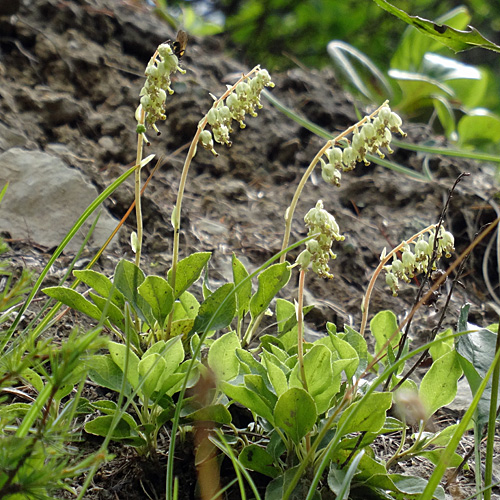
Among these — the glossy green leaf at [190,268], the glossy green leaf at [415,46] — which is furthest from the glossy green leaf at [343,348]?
the glossy green leaf at [415,46]

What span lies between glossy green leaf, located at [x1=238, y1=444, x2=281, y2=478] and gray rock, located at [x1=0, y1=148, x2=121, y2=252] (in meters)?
1.13

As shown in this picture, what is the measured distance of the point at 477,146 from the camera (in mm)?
3506

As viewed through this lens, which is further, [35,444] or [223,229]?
[223,229]

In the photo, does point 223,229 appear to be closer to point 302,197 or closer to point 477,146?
point 302,197

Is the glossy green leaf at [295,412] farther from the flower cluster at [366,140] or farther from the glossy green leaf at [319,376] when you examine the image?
the flower cluster at [366,140]

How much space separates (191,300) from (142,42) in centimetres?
235

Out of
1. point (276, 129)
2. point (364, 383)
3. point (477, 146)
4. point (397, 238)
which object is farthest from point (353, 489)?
point (477, 146)

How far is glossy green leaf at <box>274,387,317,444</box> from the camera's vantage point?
1.08 m

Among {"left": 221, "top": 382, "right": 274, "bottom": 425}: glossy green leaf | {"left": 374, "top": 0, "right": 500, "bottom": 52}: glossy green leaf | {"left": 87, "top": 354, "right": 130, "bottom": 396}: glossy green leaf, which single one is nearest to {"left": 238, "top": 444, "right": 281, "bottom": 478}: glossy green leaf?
{"left": 221, "top": 382, "right": 274, "bottom": 425}: glossy green leaf

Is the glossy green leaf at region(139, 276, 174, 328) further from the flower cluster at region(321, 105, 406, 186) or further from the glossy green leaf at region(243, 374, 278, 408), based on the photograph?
the flower cluster at region(321, 105, 406, 186)

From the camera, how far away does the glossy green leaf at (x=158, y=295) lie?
1.35 metres

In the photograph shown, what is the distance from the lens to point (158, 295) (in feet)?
4.49

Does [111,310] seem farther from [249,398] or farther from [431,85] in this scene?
[431,85]

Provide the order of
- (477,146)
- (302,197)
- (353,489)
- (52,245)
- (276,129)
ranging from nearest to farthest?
(353,489)
(52,245)
(302,197)
(276,129)
(477,146)
